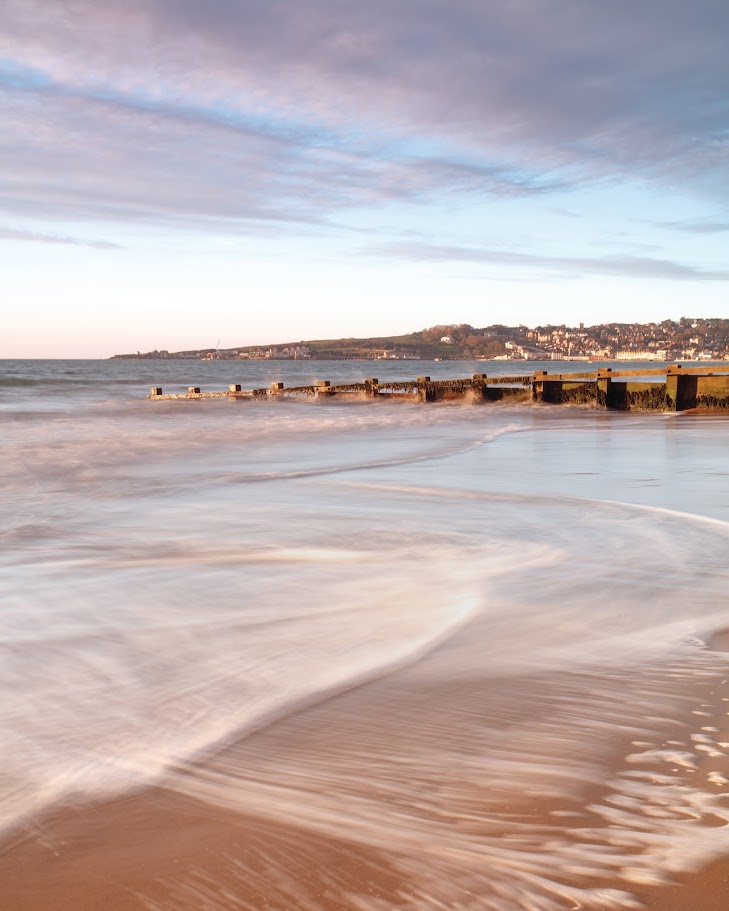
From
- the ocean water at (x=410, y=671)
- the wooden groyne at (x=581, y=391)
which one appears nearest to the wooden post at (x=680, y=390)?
the wooden groyne at (x=581, y=391)

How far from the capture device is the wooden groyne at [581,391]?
68.8ft

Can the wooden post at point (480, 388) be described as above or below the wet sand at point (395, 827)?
above

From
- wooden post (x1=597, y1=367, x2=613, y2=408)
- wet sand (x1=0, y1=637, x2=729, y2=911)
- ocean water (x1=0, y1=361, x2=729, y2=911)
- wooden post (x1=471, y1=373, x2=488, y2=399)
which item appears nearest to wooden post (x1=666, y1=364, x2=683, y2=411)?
wooden post (x1=597, y1=367, x2=613, y2=408)

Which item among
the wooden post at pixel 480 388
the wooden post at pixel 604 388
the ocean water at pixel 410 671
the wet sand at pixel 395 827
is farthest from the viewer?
the wooden post at pixel 480 388

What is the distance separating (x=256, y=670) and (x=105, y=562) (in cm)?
240

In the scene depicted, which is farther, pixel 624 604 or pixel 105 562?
pixel 105 562

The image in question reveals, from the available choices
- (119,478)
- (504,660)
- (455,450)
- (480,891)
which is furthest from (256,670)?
(455,450)

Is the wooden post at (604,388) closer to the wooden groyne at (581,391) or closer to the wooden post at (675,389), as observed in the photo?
the wooden groyne at (581,391)

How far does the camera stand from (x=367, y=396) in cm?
3156

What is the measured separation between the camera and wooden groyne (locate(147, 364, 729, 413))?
21.0 meters

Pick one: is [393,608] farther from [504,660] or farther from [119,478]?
[119,478]

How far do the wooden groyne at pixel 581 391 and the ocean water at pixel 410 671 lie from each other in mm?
13796

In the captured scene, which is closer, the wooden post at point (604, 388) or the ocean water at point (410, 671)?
the ocean water at point (410, 671)

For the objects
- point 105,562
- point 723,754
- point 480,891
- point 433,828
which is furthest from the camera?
point 105,562
